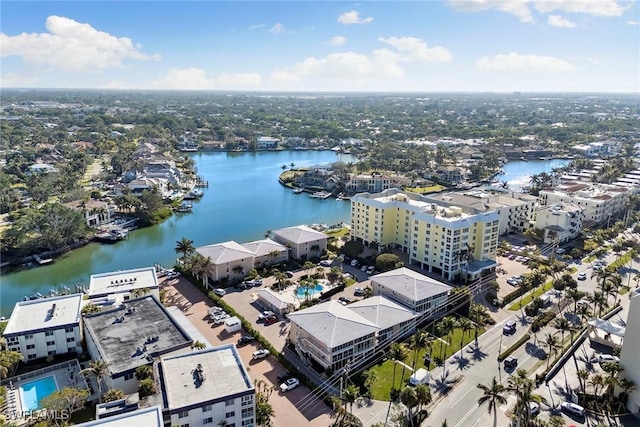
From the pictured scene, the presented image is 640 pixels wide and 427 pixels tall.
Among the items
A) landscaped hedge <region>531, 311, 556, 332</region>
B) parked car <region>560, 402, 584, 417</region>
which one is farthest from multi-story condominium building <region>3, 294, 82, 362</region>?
landscaped hedge <region>531, 311, 556, 332</region>

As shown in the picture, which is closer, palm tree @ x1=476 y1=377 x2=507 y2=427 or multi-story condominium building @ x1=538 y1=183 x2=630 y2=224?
palm tree @ x1=476 y1=377 x2=507 y2=427

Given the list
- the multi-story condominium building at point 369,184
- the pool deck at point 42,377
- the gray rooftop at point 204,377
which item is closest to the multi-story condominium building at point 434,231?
the gray rooftop at point 204,377

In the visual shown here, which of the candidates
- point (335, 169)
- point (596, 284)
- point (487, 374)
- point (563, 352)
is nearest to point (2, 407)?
point (487, 374)

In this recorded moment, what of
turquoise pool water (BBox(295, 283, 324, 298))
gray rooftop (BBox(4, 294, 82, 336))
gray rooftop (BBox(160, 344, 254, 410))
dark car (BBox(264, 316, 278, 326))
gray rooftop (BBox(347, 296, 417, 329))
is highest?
gray rooftop (BBox(160, 344, 254, 410))

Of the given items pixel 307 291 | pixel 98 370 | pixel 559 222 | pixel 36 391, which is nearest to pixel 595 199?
pixel 559 222

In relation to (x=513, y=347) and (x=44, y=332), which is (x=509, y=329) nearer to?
(x=513, y=347)

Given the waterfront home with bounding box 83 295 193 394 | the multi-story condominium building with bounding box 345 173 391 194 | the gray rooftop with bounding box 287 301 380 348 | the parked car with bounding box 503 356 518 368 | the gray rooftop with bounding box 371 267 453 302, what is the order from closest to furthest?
the waterfront home with bounding box 83 295 193 394, the gray rooftop with bounding box 287 301 380 348, the parked car with bounding box 503 356 518 368, the gray rooftop with bounding box 371 267 453 302, the multi-story condominium building with bounding box 345 173 391 194

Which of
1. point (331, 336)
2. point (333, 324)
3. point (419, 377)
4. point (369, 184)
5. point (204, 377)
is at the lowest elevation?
point (419, 377)

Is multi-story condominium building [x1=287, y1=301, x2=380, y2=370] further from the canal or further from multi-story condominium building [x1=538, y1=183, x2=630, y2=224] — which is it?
multi-story condominium building [x1=538, y1=183, x2=630, y2=224]
